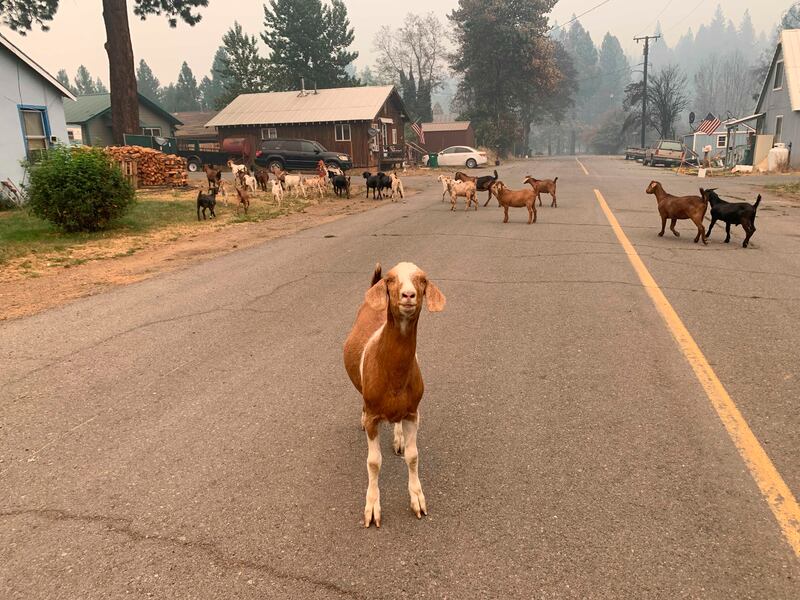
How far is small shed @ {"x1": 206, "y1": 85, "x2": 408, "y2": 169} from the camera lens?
37.8 meters

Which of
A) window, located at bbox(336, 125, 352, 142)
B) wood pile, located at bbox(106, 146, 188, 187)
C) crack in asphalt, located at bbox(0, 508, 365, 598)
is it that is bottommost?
crack in asphalt, located at bbox(0, 508, 365, 598)

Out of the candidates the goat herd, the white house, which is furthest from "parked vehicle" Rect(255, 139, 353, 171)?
the white house

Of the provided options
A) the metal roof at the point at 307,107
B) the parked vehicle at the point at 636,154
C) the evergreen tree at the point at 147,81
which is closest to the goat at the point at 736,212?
the metal roof at the point at 307,107

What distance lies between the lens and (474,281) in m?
8.11

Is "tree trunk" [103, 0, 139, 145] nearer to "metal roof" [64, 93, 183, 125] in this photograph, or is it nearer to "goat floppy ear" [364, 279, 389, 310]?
"metal roof" [64, 93, 183, 125]

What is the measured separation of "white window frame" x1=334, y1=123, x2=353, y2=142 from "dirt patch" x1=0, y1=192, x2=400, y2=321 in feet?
75.3

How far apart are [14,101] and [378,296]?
20783 mm

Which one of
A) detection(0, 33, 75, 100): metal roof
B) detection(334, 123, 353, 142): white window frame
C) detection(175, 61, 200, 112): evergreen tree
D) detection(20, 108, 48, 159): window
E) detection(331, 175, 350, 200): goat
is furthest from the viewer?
detection(175, 61, 200, 112): evergreen tree

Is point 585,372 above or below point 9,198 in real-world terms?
below

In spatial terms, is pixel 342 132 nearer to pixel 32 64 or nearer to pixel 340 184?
pixel 340 184

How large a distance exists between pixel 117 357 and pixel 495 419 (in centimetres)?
377

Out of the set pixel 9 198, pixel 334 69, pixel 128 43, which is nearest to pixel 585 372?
pixel 9 198

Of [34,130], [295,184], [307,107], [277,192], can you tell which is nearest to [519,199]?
[277,192]

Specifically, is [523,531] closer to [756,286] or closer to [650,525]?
[650,525]
